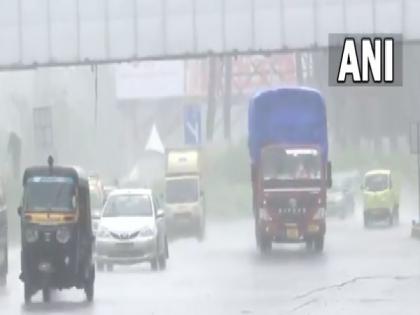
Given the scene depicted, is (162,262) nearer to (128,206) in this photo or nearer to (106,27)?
(128,206)

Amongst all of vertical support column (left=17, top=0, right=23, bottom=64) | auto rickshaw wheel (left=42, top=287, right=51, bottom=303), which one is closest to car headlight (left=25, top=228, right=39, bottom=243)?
auto rickshaw wheel (left=42, top=287, right=51, bottom=303)

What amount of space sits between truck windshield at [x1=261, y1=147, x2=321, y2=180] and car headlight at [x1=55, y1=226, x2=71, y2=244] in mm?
13180

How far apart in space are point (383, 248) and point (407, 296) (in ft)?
48.0

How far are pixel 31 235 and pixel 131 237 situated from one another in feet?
26.3

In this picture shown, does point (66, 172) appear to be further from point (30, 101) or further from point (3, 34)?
point (30, 101)

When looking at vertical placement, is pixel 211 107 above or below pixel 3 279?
above

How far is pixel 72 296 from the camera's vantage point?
82.2ft

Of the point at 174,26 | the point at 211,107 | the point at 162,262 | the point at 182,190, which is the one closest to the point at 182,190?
the point at 182,190

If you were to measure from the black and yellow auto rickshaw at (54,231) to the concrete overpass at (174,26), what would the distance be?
16861 millimetres

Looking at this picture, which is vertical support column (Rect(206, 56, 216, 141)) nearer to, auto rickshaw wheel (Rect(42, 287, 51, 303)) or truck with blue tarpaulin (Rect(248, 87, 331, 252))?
truck with blue tarpaulin (Rect(248, 87, 331, 252))

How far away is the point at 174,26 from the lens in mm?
40281

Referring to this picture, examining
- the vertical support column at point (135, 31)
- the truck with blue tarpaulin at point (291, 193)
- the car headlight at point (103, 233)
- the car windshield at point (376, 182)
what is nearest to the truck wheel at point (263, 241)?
the truck with blue tarpaulin at point (291, 193)

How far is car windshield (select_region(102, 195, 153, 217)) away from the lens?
32250 millimetres

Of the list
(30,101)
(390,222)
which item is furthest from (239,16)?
(30,101)
